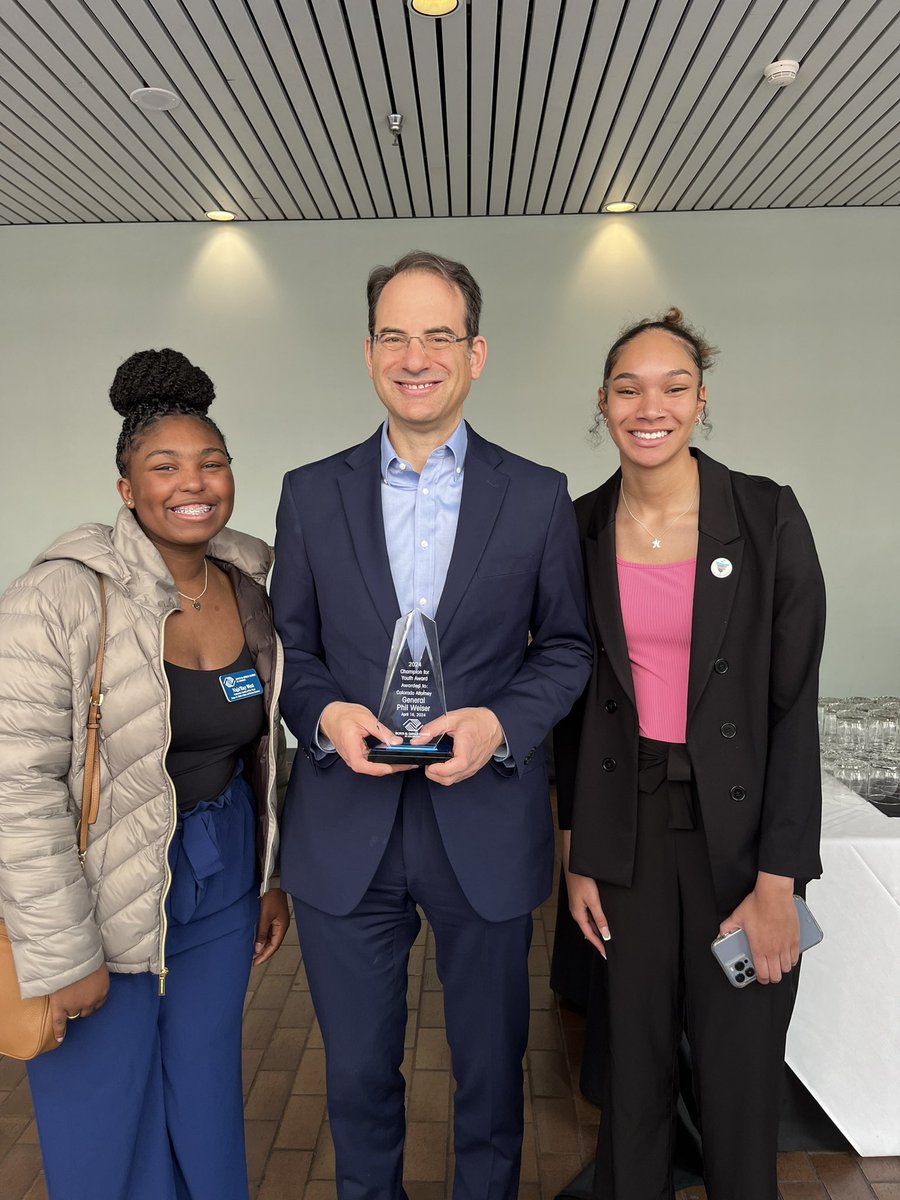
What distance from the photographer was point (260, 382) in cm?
643

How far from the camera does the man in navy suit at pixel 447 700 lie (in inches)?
68.0

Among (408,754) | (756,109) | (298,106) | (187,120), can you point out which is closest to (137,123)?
(187,120)

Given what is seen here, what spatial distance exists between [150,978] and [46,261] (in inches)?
243

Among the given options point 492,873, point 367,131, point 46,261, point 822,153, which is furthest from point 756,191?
point 492,873

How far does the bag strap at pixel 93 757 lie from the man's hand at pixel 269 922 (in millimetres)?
507

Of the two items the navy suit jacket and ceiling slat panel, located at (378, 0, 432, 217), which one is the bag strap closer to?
the navy suit jacket

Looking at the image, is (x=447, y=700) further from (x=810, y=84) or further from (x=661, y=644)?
(x=810, y=84)

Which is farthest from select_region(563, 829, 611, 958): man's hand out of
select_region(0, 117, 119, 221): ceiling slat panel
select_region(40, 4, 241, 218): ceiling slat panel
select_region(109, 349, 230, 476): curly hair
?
select_region(0, 117, 119, 221): ceiling slat panel

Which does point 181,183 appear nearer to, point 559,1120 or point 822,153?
point 822,153

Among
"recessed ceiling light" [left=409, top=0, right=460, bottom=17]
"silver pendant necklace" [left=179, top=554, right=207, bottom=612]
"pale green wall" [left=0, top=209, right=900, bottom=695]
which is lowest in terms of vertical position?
"silver pendant necklace" [left=179, top=554, right=207, bottom=612]

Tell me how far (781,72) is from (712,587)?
367 cm

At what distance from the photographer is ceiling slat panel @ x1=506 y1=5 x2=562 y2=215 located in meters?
3.77

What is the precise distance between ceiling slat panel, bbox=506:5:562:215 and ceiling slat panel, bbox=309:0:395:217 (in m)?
0.77

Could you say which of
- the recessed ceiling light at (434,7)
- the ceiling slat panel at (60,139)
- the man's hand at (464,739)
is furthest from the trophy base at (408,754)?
the ceiling slat panel at (60,139)
